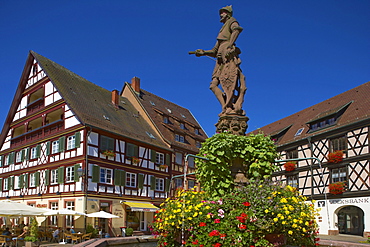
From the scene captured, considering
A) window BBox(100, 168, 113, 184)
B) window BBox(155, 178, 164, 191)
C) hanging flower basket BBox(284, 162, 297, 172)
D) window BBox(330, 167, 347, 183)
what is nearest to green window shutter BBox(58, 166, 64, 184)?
window BBox(100, 168, 113, 184)

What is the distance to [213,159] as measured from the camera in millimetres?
7719

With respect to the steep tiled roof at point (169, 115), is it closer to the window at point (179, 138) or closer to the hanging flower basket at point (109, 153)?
the window at point (179, 138)

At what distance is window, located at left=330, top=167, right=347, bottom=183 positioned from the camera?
2725 centimetres

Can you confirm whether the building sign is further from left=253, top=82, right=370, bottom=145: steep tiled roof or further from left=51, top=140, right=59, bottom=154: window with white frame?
left=51, top=140, right=59, bottom=154: window with white frame

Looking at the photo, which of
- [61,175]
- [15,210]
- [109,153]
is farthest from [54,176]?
[15,210]

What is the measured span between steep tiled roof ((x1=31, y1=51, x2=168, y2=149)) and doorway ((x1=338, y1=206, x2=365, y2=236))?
15.6m

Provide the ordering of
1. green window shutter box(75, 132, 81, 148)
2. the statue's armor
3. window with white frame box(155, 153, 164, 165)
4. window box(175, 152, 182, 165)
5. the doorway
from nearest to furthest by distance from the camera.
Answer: the statue's armor < green window shutter box(75, 132, 81, 148) < the doorway < window with white frame box(155, 153, 164, 165) < window box(175, 152, 182, 165)

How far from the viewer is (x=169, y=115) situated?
40.2m

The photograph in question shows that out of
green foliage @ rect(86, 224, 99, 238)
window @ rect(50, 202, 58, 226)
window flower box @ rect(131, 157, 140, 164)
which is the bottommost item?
green foliage @ rect(86, 224, 99, 238)

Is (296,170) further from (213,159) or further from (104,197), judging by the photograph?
(213,159)

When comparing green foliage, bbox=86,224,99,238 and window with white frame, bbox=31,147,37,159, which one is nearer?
green foliage, bbox=86,224,99,238

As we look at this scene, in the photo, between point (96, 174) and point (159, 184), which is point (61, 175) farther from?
point (159, 184)

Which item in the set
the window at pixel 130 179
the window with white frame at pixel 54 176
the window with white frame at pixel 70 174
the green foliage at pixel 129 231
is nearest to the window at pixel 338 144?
the window at pixel 130 179

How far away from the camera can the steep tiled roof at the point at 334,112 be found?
27.2 m
